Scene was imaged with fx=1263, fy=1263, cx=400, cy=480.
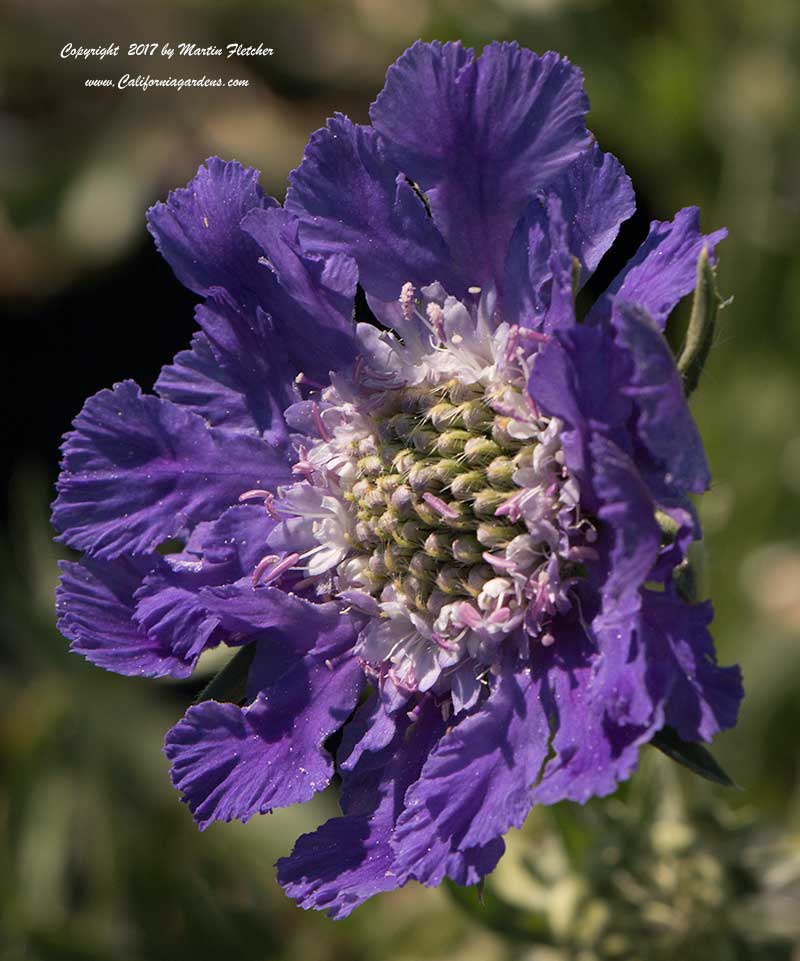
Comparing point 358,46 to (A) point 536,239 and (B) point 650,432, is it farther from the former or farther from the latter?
(B) point 650,432

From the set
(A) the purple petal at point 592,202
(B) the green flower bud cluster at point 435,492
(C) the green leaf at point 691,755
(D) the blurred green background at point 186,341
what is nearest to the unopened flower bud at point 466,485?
(B) the green flower bud cluster at point 435,492

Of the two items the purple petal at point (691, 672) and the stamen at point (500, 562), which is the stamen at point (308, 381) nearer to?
the stamen at point (500, 562)

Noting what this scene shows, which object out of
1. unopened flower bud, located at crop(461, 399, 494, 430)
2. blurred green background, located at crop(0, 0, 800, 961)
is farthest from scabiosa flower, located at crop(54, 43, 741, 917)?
blurred green background, located at crop(0, 0, 800, 961)

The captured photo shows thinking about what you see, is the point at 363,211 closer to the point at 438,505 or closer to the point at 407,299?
the point at 407,299

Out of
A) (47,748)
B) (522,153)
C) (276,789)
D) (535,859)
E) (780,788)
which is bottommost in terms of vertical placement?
(780,788)

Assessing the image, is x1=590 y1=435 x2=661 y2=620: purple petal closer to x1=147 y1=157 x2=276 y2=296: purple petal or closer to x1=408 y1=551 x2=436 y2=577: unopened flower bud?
x1=408 y1=551 x2=436 y2=577: unopened flower bud

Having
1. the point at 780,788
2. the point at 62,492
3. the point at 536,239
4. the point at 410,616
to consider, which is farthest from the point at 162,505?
the point at 780,788
